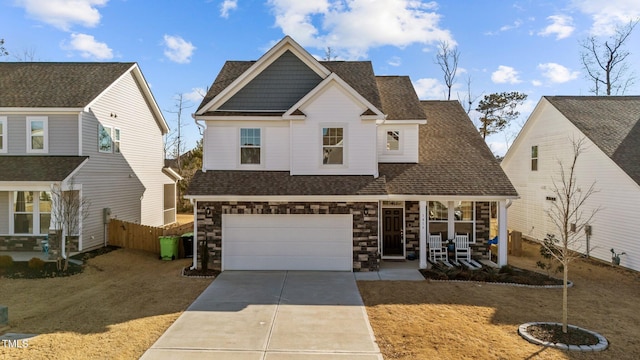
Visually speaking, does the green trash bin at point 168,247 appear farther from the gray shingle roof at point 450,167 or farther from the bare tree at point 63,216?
the gray shingle roof at point 450,167

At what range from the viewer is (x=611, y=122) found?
51.5ft

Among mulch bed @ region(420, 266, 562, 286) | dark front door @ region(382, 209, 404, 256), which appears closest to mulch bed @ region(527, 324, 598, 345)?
mulch bed @ region(420, 266, 562, 286)

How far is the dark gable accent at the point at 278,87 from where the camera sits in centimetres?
1375

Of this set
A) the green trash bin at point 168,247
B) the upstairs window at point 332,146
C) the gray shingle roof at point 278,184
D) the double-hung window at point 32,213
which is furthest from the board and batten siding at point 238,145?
the double-hung window at point 32,213

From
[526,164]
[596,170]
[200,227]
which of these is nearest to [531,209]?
[526,164]

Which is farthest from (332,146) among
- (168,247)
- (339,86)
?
(168,247)

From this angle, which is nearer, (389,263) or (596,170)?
(389,263)

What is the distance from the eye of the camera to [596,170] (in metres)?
14.6

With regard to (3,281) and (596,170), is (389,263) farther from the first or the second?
(3,281)

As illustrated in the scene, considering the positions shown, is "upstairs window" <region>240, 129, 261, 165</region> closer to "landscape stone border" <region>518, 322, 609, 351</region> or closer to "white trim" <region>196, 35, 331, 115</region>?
"white trim" <region>196, 35, 331, 115</region>

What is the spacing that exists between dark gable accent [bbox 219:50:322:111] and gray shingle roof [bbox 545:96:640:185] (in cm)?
1133

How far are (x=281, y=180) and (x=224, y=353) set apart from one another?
711 centimetres

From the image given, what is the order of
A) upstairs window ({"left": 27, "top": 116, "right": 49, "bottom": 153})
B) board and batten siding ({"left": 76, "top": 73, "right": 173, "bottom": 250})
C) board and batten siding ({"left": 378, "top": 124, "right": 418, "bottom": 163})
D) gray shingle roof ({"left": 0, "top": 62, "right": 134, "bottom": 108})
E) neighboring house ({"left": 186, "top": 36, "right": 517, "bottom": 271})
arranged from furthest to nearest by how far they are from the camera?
board and batten siding ({"left": 76, "top": 73, "right": 173, "bottom": 250})
gray shingle roof ({"left": 0, "top": 62, "right": 134, "bottom": 108})
upstairs window ({"left": 27, "top": 116, "right": 49, "bottom": 153})
board and batten siding ({"left": 378, "top": 124, "right": 418, "bottom": 163})
neighboring house ({"left": 186, "top": 36, "right": 517, "bottom": 271})

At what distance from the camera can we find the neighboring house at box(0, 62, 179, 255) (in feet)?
49.0
